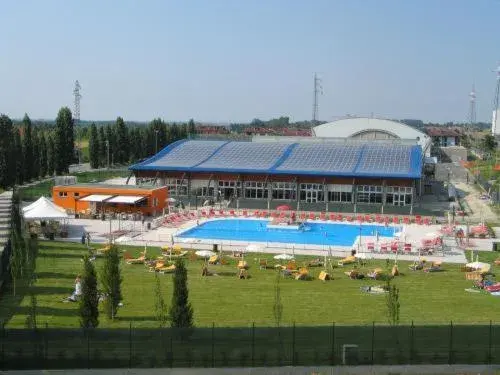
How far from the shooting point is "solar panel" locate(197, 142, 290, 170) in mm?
55981

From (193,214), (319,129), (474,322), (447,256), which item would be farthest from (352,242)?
(319,129)

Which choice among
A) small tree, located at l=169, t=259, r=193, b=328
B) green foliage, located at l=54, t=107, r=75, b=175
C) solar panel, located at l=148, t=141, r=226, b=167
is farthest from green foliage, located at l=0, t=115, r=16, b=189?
small tree, located at l=169, t=259, r=193, b=328

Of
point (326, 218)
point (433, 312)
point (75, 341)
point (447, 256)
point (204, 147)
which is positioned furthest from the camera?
point (204, 147)

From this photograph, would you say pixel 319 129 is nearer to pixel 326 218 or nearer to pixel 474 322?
pixel 326 218

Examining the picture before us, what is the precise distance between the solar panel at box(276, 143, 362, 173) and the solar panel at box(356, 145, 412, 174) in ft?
3.04

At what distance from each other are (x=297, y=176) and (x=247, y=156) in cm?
755

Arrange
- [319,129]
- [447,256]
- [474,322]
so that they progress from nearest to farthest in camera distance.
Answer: [474,322] < [447,256] < [319,129]

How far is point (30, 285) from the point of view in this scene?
2489cm

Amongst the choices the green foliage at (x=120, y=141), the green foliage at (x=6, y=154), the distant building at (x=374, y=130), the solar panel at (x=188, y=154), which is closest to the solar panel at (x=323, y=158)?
the solar panel at (x=188, y=154)

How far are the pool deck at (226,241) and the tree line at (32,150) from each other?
17961 mm

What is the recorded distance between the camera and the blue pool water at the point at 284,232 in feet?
129

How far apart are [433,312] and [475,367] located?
19.5ft

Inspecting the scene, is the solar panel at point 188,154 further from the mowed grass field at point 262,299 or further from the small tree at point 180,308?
the small tree at point 180,308

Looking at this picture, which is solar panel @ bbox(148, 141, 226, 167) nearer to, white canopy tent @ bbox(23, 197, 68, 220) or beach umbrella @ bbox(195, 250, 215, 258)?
white canopy tent @ bbox(23, 197, 68, 220)
